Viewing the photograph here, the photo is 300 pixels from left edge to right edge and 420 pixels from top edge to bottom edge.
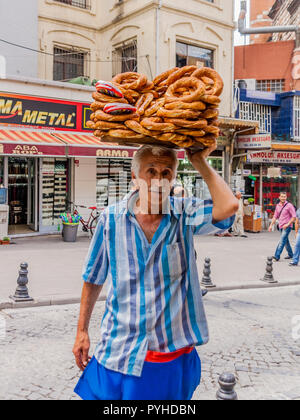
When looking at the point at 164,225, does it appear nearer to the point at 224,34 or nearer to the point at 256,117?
the point at 224,34

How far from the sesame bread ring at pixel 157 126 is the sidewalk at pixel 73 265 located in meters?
5.80

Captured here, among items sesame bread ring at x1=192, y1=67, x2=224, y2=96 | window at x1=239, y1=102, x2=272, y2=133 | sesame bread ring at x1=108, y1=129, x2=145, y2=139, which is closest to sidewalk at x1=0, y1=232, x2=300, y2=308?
sesame bread ring at x1=108, y1=129, x2=145, y2=139

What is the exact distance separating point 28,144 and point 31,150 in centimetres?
19

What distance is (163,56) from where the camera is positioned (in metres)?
17.2

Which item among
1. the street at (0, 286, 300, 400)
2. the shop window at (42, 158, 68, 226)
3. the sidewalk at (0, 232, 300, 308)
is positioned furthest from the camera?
the shop window at (42, 158, 68, 226)

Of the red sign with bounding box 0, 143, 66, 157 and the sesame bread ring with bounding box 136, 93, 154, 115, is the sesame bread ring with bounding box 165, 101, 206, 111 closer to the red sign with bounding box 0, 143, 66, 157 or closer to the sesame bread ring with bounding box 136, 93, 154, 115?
the sesame bread ring with bounding box 136, 93, 154, 115

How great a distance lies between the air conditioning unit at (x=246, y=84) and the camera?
2186 centimetres

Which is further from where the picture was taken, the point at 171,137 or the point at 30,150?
the point at 30,150

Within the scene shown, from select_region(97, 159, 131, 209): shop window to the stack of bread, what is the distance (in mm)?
14571

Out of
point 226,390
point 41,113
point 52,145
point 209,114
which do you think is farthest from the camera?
point 41,113

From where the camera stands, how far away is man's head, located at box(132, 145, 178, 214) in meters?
2.38

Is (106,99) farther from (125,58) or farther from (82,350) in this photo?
(125,58)

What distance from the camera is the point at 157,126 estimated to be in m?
2.16

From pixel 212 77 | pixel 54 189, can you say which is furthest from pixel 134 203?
pixel 54 189
